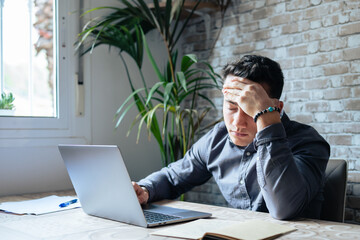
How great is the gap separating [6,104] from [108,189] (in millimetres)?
1281

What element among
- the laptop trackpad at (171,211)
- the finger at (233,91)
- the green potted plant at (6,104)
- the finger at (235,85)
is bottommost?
the laptop trackpad at (171,211)

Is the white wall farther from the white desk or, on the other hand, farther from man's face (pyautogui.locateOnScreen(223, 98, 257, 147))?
man's face (pyautogui.locateOnScreen(223, 98, 257, 147))

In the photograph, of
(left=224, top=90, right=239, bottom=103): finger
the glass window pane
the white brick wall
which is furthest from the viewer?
the glass window pane

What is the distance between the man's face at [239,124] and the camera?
64.1 inches

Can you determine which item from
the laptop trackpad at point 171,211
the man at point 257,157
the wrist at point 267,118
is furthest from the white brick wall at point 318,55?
the laptop trackpad at point 171,211

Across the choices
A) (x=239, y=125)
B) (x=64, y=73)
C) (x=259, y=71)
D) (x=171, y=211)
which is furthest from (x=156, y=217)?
(x=64, y=73)

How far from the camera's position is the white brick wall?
7.61 ft

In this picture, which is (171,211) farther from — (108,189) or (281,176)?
(281,176)

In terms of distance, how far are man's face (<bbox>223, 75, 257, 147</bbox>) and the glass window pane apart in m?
1.34

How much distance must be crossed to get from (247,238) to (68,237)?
51cm

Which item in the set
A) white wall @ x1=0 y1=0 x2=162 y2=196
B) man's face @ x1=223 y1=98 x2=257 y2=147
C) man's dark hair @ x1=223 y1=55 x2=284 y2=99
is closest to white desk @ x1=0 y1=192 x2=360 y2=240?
man's face @ x1=223 y1=98 x2=257 y2=147

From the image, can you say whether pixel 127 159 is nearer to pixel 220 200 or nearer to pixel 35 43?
pixel 220 200

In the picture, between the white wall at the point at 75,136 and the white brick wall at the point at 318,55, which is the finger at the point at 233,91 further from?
the white wall at the point at 75,136

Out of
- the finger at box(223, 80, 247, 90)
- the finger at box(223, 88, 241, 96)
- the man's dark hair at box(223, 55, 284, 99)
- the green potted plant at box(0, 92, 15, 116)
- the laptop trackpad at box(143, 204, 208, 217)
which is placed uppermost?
the man's dark hair at box(223, 55, 284, 99)
